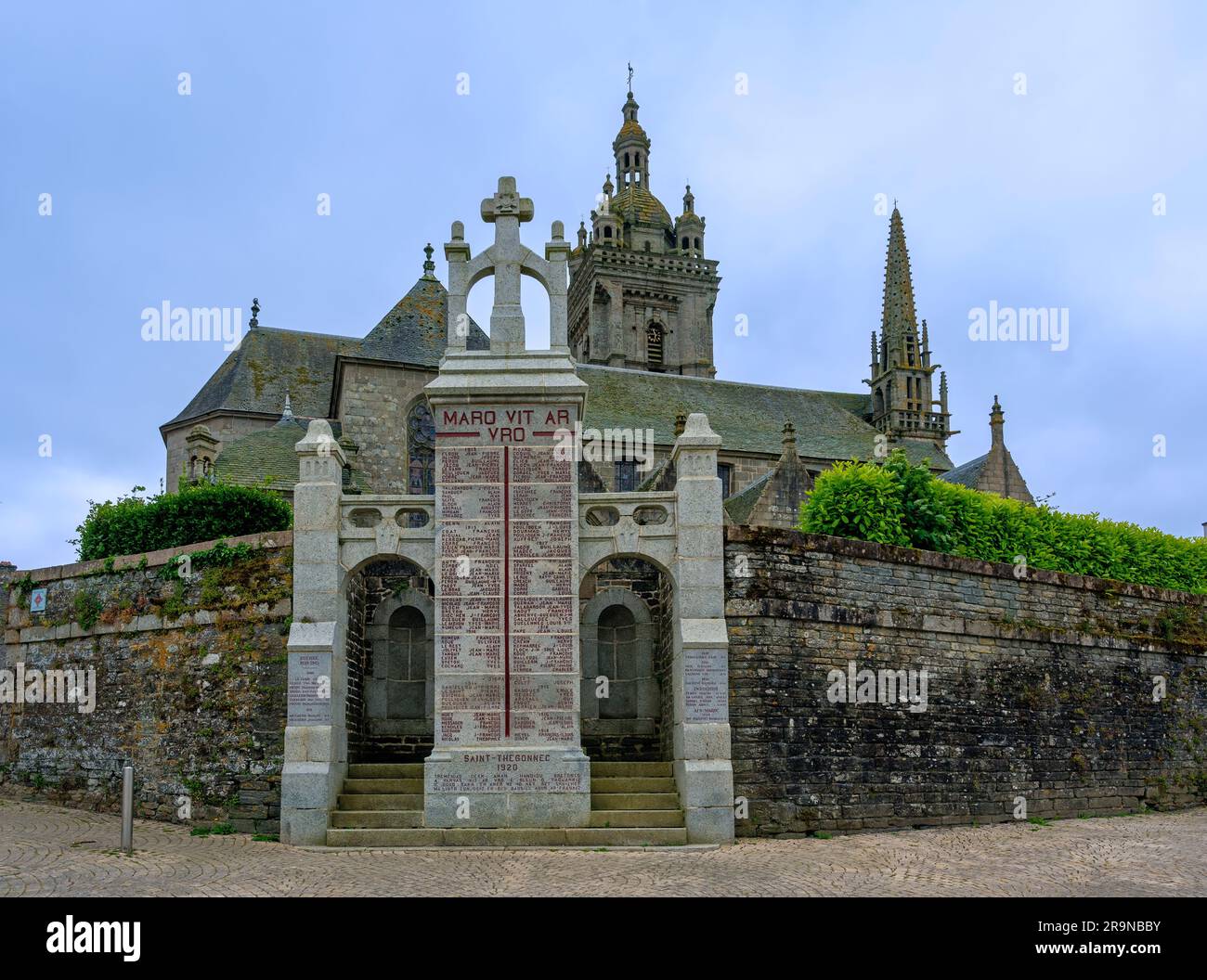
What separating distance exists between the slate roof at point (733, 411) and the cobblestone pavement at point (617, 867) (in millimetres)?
23393

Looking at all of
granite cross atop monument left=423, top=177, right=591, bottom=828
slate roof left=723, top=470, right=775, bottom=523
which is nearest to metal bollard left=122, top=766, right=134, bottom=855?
granite cross atop monument left=423, top=177, right=591, bottom=828

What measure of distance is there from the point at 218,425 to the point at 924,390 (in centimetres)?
3239

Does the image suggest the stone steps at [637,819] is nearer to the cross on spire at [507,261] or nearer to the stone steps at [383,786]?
the stone steps at [383,786]

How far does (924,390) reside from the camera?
53.9m

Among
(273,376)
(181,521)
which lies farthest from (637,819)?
(273,376)

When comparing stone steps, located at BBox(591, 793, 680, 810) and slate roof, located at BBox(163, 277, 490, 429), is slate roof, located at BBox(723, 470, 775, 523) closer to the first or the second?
slate roof, located at BBox(163, 277, 490, 429)

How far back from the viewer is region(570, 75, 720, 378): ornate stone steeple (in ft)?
201

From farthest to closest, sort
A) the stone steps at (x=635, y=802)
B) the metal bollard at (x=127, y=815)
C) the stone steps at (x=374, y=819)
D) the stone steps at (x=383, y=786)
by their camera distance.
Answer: the stone steps at (x=383, y=786), the stone steps at (x=635, y=802), the stone steps at (x=374, y=819), the metal bollard at (x=127, y=815)

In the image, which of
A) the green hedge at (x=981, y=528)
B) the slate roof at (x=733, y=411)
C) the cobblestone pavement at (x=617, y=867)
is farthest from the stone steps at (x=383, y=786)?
the slate roof at (x=733, y=411)

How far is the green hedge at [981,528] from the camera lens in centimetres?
1859

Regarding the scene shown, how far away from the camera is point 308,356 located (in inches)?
1497

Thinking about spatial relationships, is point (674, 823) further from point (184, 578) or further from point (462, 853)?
point (184, 578)

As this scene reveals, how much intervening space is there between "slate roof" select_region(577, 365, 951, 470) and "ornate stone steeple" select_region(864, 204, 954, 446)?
21.5ft
